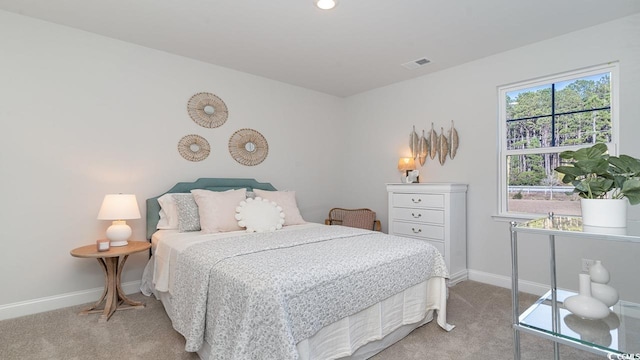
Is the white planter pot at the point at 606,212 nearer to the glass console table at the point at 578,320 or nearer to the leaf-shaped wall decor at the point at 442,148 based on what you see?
the glass console table at the point at 578,320

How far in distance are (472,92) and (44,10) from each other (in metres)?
4.12

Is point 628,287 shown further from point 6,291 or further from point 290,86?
point 6,291

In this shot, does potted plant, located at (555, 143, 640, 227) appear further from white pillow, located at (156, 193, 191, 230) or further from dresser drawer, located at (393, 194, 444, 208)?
white pillow, located at (156, 193, 191, 230)

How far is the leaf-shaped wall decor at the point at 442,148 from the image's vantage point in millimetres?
3748

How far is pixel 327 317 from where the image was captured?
Answer: 67.2 inches

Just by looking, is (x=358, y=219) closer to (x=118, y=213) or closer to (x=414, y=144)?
(x=414, y=144)

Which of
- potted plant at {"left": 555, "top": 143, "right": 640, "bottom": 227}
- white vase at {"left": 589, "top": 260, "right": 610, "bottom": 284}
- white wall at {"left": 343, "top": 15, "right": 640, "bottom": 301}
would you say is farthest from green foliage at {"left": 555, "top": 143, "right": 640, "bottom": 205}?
white wall at {"left": 343, "top": 15, "right": 640, "bottom": 301}

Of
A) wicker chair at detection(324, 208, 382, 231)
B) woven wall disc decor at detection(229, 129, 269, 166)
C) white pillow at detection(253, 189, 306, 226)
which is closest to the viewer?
white pillow at detection(253, 189, 306, 226)

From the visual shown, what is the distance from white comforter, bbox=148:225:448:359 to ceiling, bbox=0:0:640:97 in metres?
1.84

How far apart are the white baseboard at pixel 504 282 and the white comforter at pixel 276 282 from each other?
1389 millimetres

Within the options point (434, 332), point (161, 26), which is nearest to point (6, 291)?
point (161, 26)

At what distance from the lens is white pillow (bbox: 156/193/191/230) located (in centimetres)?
306

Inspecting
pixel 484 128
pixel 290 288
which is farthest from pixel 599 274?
pixel 484 128

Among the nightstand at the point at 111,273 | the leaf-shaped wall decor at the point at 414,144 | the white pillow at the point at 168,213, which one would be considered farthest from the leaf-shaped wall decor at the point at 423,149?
the nightstand at the point at 111,273
